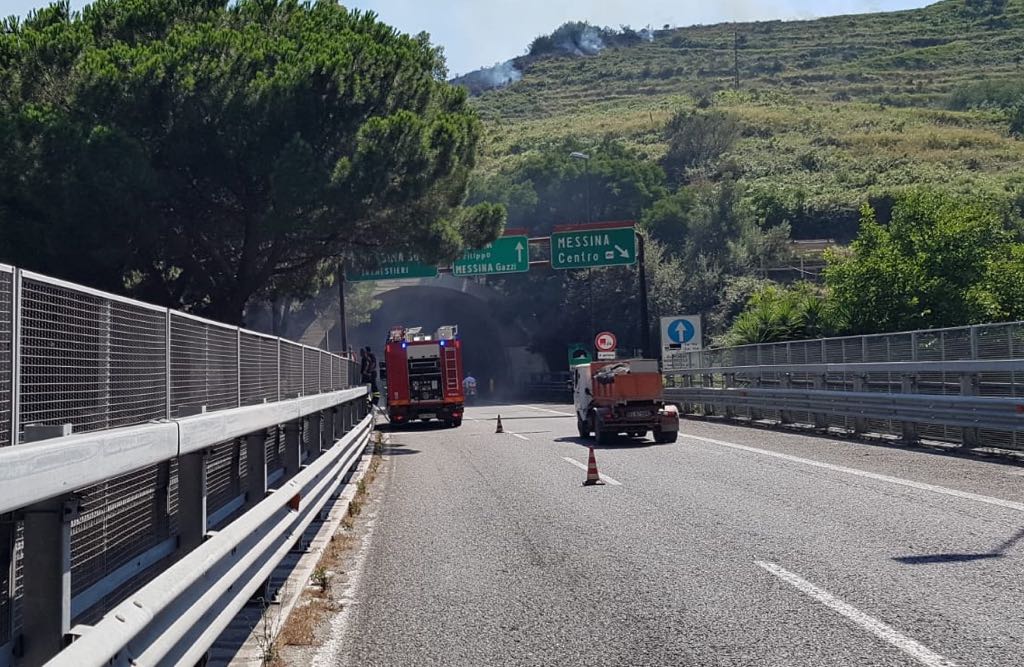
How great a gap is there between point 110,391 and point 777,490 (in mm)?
9740

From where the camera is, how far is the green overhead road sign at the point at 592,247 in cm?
4556

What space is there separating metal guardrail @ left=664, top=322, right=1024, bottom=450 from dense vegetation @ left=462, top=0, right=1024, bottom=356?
983 cm

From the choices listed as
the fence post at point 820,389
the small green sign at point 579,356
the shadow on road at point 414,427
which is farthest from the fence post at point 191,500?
the small green sign at point 579,356

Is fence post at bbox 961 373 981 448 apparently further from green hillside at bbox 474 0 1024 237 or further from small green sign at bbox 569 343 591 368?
green hillside at bbox 474 0 1024 237

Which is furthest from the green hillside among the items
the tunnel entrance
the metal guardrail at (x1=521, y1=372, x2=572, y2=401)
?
the metal guardrail at (x1=521, y1=372, x2=572, y2=401)

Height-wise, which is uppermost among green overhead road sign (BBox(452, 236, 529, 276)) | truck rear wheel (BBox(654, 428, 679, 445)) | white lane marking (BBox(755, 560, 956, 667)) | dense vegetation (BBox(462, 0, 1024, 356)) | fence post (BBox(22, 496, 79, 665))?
dense vegetation (BBox(462, 0, 1024, 356))

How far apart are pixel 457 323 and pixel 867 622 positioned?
72760 millimetres

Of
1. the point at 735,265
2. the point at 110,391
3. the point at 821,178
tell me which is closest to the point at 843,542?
the point at 110,391

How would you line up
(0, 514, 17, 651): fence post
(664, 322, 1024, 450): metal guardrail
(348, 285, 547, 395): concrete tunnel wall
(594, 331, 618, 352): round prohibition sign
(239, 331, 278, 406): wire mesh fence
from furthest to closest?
(348, 285, 547, 395): concrete tunnel wall < (594, 331, 618, 352): round prohibition sign < (664, 322, 1024, 450): metal guardrail < (239, 331, 278, 406): wire mesh fence < (0, 514, 17, 651): fence post

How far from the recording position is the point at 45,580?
3.92 meters

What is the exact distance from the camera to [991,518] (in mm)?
10453

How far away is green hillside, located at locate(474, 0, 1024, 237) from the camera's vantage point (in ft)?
320

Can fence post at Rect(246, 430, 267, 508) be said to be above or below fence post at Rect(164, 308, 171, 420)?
below

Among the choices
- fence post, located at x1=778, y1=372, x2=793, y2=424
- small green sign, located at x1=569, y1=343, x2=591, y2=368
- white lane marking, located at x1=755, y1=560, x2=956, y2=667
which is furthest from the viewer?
small green sign, located at x1=569, y1=343, x2=591, y2=368
